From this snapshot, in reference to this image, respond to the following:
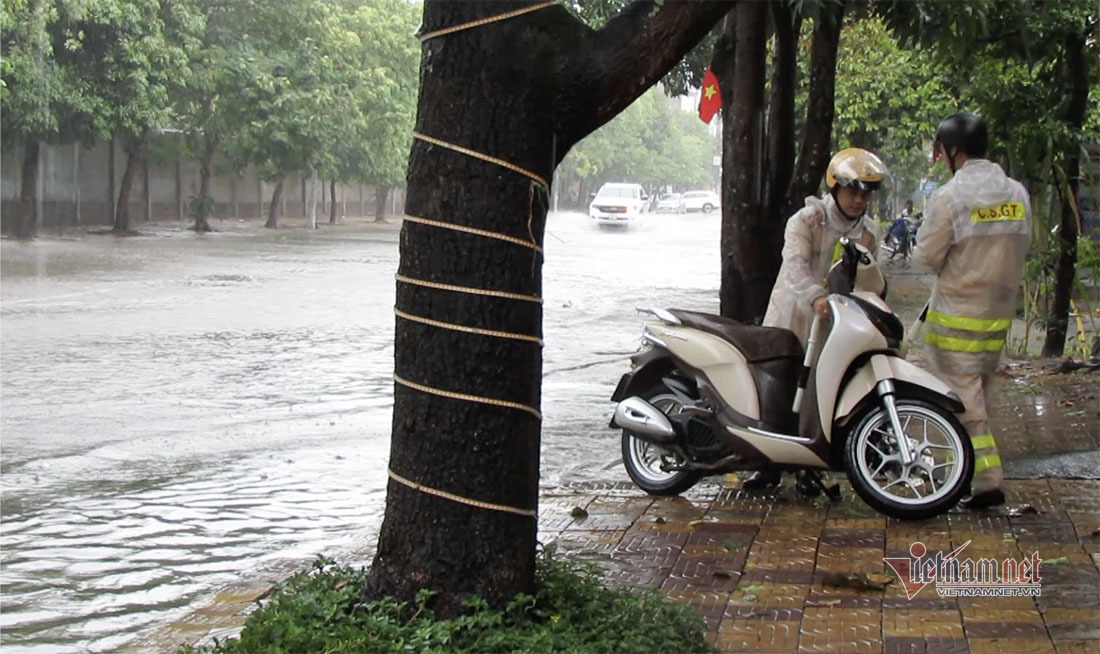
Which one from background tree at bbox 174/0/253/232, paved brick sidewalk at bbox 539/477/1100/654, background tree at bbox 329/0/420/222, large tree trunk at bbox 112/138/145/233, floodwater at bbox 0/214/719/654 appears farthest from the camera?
background tree at bbox 329/0/420/222

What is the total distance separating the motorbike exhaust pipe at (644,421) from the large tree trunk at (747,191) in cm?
276

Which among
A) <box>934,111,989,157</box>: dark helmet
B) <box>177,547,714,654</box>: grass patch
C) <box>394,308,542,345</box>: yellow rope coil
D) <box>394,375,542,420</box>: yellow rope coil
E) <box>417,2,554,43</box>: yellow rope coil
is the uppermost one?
<box>417,2,554,43</box>: yellow rope coil

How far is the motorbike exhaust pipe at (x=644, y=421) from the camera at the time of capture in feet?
22.1

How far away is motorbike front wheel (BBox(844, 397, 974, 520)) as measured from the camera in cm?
606

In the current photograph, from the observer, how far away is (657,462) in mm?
7180

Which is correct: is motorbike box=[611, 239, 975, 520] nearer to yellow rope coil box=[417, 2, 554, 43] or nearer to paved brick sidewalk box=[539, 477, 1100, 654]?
paved brick sidewalk box=[539, 477, 1100, 654]

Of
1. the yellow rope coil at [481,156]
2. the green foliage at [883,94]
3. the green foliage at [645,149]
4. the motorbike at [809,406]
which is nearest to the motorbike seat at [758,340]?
the motorbike at [809,406]

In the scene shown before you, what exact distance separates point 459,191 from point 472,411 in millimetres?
604

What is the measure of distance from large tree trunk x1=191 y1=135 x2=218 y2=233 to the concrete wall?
50.3 inches

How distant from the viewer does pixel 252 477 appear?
7.97 m

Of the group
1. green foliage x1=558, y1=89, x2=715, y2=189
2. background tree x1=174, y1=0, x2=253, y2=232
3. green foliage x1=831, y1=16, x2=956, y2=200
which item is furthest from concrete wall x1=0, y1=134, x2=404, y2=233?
green foliage x1=558, y1=89, x2=715, y2=189

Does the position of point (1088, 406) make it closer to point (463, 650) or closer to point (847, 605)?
point (847, 605)

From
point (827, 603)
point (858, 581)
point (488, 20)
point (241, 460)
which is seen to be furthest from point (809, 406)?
point (241, 460)

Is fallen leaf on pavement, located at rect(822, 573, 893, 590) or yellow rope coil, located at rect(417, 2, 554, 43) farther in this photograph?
fallen leaf on pavement, located at rect(822, 573, 893, 590)
